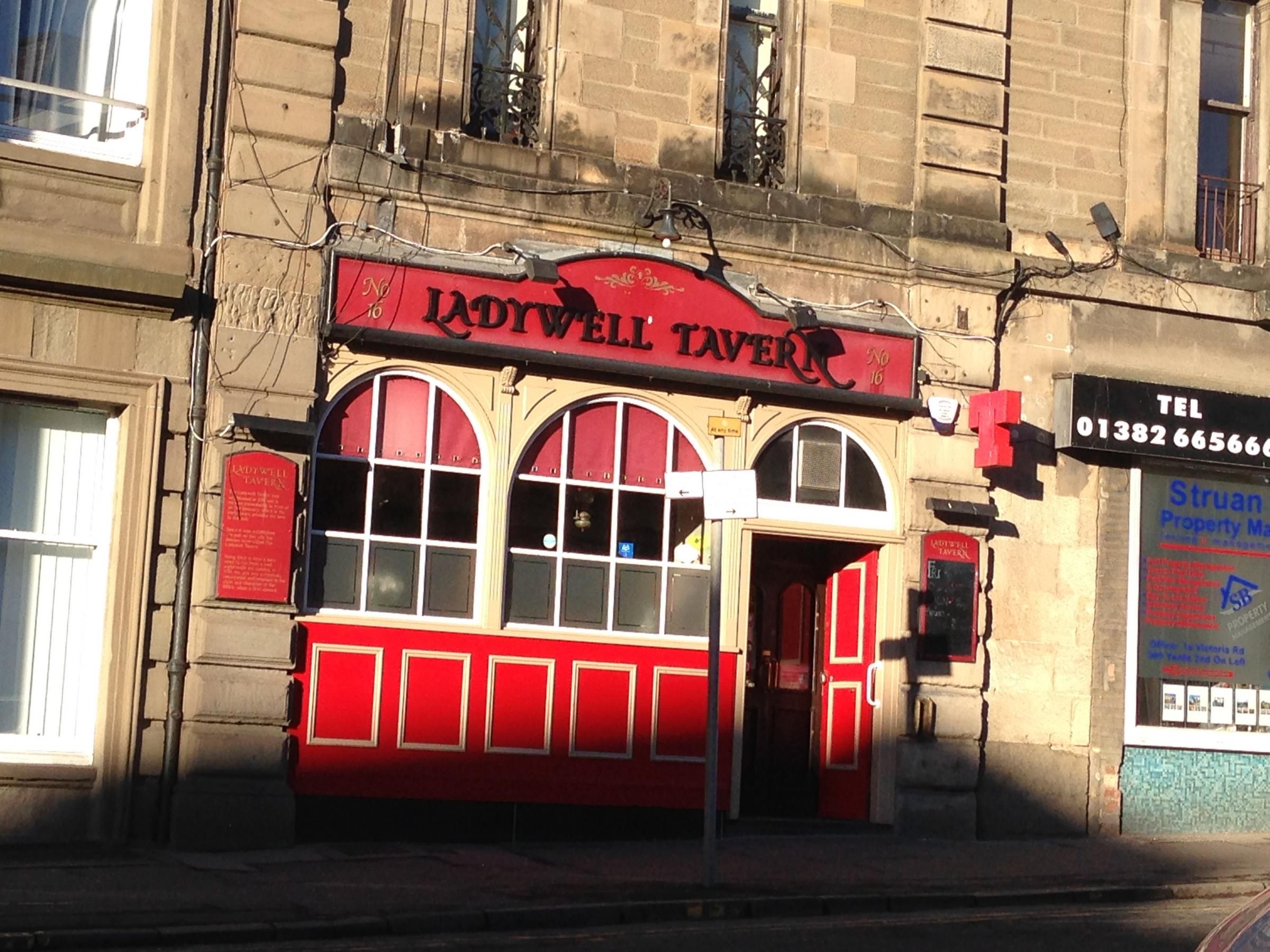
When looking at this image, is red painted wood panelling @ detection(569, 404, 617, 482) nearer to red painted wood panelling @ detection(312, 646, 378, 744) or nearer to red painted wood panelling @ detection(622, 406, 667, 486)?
red painted wood panelling @ detection(622, 406, 667, 486)

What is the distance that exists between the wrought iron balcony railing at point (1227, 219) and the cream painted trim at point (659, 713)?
6689 mm

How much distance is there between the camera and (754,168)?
15.7 meters

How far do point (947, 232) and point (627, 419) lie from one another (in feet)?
11.1

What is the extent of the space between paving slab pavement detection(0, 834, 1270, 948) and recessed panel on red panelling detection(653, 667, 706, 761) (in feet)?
2.41

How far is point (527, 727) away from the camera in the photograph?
1410 cm

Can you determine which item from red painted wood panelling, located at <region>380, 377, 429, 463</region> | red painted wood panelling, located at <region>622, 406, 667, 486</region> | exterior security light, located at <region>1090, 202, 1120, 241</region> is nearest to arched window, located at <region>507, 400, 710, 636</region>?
red painted wood panelling, located at <region>622, 406, 667, 486</region>

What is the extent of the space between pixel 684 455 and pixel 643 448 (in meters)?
0.39

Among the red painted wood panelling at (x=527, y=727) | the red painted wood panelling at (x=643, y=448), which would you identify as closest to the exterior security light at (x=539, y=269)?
the red painted wood panelling at (x=643, y=448)

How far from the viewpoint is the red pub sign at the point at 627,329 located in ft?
45.3

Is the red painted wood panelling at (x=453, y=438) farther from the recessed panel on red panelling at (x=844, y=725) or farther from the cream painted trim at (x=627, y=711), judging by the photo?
the recessed panel on red panelling at (x=844, y=725)

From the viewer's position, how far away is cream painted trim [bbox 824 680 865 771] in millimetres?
15648

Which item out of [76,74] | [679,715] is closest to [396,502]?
[679,715]

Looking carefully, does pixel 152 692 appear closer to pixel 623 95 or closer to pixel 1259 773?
pixel 623 95

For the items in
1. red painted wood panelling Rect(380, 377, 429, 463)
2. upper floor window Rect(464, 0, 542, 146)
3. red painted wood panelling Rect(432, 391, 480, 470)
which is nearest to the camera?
red painted wood panelling Rect(380, 377, 429, 463)
